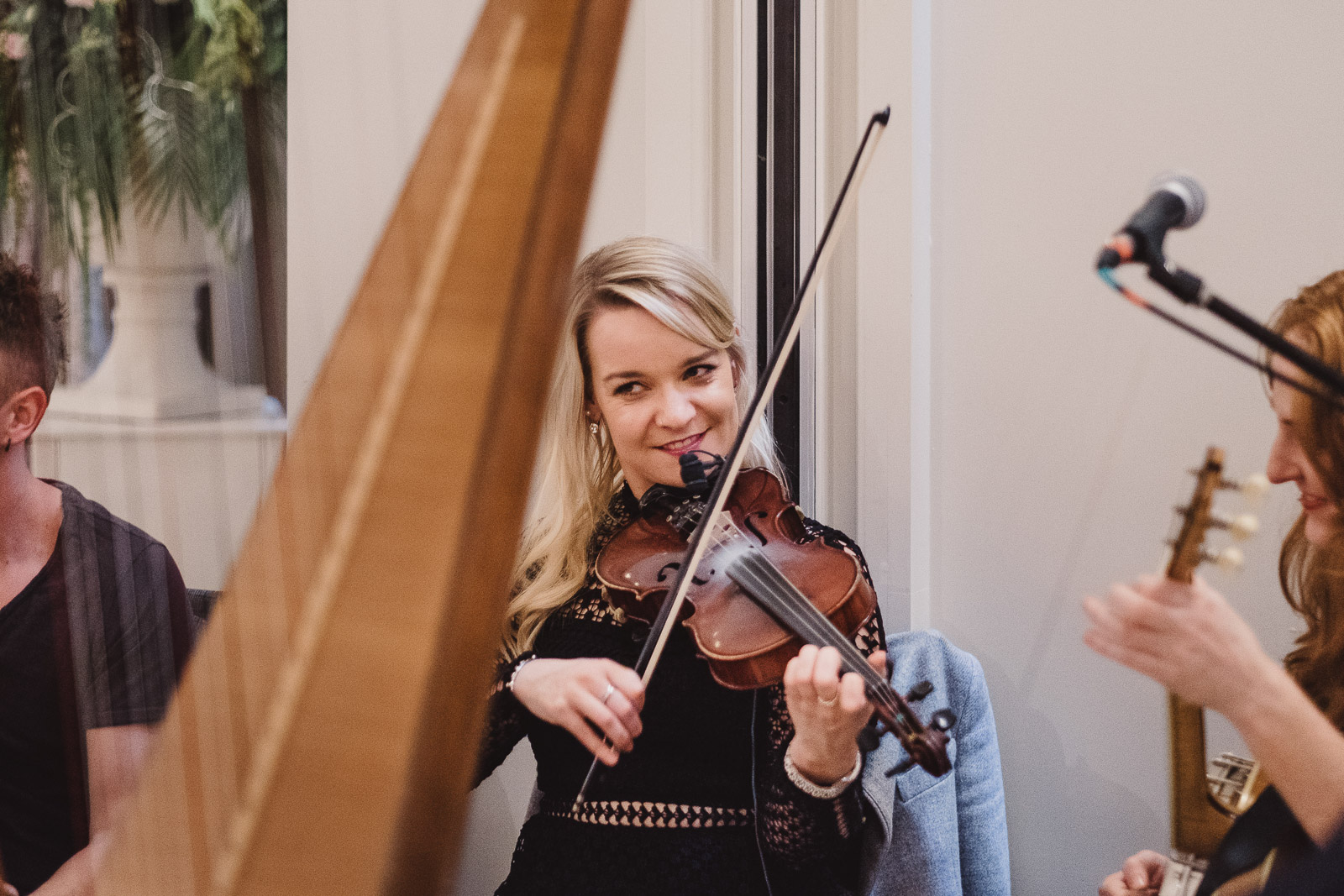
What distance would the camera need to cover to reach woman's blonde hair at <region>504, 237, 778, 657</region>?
3.57ft

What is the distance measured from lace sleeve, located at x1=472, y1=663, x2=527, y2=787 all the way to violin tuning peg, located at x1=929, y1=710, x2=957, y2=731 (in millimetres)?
434

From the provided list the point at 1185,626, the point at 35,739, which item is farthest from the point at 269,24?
the point at 1185,626

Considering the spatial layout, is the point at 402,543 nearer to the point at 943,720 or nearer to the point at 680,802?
the point at 943,720

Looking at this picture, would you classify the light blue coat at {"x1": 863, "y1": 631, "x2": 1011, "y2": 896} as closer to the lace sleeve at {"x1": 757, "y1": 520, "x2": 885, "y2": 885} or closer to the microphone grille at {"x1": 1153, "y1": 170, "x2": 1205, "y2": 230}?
the lace sleeve at {"x1": 757, "y1": 520, "x2": 885, "y2": 885}

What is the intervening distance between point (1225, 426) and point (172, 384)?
1164 millimetres

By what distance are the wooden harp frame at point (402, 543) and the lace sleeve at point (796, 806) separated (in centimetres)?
56

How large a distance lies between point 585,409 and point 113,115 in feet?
1.84

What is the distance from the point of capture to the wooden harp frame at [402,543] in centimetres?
34

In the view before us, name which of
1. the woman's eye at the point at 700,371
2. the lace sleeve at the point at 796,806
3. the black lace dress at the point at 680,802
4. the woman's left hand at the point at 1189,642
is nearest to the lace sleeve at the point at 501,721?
the black lace dress at the point at 680,802

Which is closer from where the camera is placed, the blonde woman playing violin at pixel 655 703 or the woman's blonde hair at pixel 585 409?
the blonde woman playing violin at pixel 655 703

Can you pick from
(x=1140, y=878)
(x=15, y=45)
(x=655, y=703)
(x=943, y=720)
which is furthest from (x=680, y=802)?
(x=15, y=45)

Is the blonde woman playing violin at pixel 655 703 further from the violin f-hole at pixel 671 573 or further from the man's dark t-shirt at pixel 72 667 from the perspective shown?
the man's dark t-shirt at pixel 72 667

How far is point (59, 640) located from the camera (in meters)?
0.97

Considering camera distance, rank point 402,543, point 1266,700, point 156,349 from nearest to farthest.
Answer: point 402,543 → point 1266,700 → point 156,349
